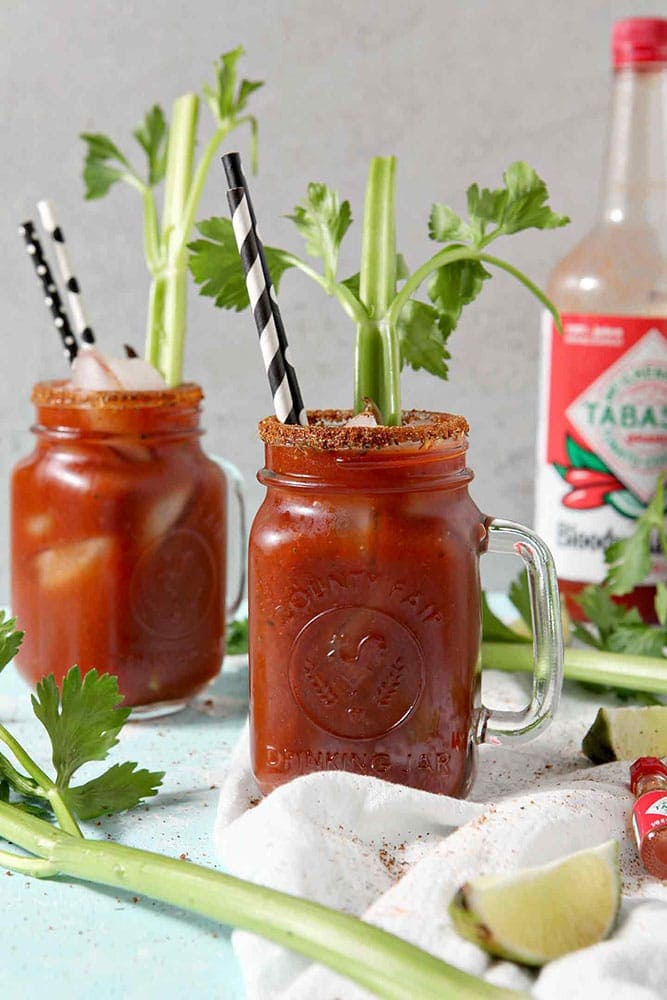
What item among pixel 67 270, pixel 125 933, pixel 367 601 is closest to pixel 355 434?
pixel 367 601

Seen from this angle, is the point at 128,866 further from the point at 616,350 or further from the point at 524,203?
the point at 616,350

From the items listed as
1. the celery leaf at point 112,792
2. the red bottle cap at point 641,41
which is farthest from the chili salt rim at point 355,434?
the red bottle cap at point 641,41

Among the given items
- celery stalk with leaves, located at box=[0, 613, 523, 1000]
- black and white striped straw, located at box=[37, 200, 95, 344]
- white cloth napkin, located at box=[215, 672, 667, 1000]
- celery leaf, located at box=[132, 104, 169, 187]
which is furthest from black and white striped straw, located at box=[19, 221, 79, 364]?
white cloth napkin, located at box=[215, 672, 667, 1000]

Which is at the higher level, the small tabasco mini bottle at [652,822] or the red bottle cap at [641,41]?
the red bottle cap at [641,41]

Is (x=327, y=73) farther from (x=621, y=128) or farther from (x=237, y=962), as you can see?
(x=237, y=962)

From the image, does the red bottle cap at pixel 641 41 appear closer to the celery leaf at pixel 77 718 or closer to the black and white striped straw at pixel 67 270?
the black and white striped straw at pixel 67 270
